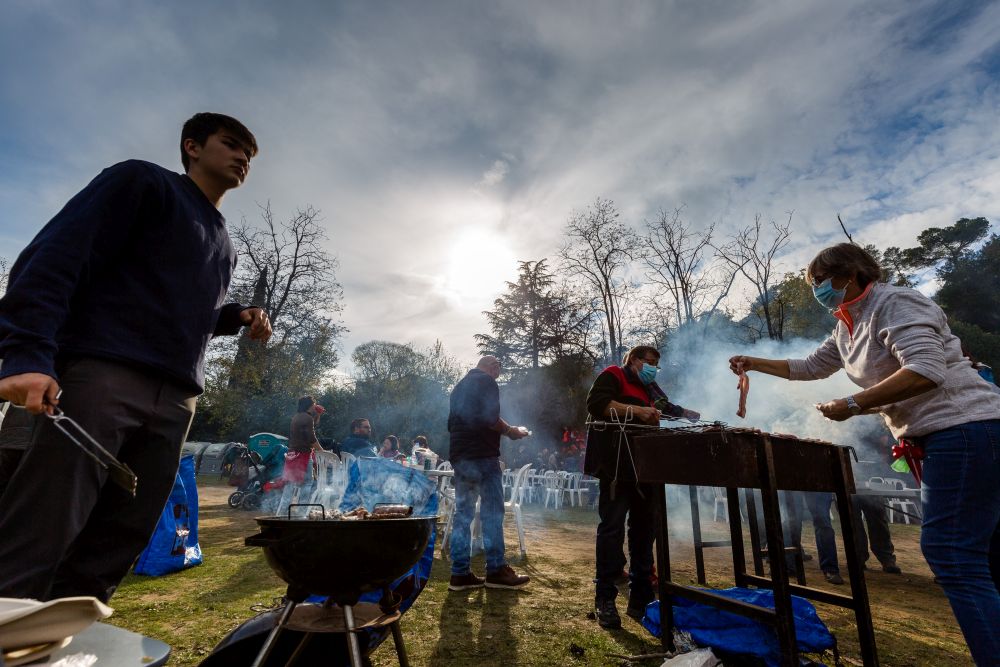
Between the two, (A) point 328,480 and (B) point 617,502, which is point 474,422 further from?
(A) point 328,480

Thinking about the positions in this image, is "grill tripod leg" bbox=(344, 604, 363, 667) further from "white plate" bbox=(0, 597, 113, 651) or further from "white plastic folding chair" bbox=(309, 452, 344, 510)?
"white plastic folding chair" bbox=(309, 452, 344, 510)

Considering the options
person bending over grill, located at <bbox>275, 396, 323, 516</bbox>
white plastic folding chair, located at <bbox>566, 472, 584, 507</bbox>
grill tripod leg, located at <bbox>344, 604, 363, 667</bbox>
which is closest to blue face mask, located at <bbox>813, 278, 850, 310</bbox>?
grill tripod leg, located at <bbox>344, 604, 363, 667</bbox>

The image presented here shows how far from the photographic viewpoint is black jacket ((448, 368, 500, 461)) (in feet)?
15.2

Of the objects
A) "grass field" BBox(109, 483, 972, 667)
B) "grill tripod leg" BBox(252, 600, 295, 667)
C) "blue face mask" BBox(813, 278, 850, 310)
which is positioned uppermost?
"blue face mask" BBox(813, 278, 850, 310)

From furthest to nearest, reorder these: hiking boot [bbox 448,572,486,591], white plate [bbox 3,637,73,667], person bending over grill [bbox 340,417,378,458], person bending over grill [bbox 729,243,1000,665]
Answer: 1. person bending over grill [bbox 340,417,378,458]
2. hiking boot [bbox 448,572,486,591]
3. person bending over grill [bbox 729,243,1000,665]
4. white plate [bbox 3,637,73,667]

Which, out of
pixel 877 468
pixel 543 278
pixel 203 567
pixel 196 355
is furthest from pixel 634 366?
pixel 543 278

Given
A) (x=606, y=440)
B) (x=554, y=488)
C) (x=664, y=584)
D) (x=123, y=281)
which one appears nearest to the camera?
(x=123, y=281)

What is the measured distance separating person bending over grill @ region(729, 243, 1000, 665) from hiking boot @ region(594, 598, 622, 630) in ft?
6.17

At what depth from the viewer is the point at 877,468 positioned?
10094 mm

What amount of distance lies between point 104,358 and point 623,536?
3160 millimetres

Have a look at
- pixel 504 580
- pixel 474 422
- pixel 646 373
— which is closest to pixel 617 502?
pixel 646 373

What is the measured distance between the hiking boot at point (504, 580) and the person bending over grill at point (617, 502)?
0.99 meters

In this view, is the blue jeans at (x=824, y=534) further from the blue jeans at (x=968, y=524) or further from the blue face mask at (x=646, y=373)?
the blue jeans at (x=968, y=524)

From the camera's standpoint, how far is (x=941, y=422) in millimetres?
2057
